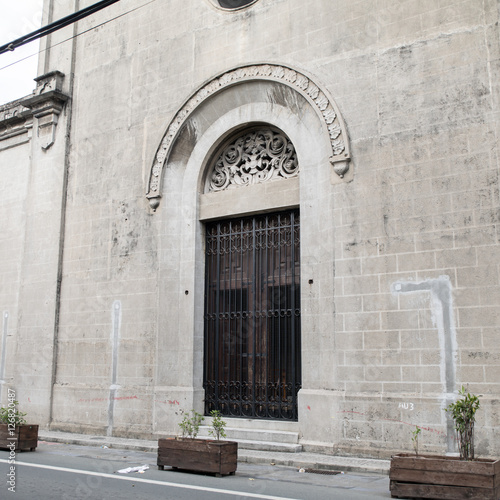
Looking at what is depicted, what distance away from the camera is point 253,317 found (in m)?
14.1

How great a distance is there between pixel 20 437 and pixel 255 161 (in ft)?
27.0

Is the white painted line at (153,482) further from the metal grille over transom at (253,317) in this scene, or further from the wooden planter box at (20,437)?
the metal grille over transom at (253,317)

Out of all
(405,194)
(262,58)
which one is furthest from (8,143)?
(405,194)

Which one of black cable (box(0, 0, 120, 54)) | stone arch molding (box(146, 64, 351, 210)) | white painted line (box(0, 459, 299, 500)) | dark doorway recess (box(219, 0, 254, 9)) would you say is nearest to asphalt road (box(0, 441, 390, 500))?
white painted line (box(0, 459, 299, 500))

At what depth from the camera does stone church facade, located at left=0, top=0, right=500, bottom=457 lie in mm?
11297

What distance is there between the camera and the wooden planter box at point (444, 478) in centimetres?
762

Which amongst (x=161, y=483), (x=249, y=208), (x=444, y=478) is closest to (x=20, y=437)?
(x=161, y=483)

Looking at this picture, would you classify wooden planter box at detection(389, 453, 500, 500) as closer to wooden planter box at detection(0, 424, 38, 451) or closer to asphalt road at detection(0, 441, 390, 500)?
asphalt road at detection(0, 441, 390, 500)

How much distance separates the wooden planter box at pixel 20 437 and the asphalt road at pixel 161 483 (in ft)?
2.00

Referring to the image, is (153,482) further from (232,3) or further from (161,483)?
(232,3)

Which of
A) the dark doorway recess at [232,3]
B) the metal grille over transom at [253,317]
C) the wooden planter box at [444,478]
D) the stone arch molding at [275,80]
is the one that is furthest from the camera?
the dark doorway recess at [232,3]

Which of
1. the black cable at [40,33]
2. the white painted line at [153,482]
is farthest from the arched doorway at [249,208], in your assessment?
the black cable at [40,33]

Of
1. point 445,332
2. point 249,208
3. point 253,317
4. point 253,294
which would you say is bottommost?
point 445,332

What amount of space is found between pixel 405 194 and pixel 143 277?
23.1 feet
